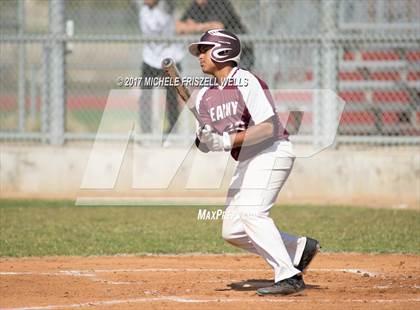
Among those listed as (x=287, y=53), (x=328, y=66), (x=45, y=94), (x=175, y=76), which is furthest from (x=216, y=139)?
(x=287, y=53)

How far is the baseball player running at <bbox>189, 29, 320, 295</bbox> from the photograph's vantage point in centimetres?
691

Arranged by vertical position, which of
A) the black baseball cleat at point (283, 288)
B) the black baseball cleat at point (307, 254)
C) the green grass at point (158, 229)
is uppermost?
the black baseball cleat at point (307, 254)

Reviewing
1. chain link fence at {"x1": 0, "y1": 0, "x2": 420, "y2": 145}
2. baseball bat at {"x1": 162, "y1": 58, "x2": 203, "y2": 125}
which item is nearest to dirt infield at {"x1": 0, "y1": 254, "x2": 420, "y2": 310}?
baseball bat at {"x1": 162, "y1": 58, "x2": 203, "y2": 125}

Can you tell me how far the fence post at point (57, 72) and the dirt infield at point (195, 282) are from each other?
5.04m

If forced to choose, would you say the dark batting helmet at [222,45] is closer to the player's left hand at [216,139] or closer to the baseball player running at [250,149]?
the baseball player running at [250,149]

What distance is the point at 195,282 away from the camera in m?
7.59

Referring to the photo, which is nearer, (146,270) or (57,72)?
(146,270)

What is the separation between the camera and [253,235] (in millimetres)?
6949

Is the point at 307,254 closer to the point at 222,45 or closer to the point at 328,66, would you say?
the point at 222,45

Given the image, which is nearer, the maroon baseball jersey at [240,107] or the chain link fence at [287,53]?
the maroon baseball jersey at [240,107]

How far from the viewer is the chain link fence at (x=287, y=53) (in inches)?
528

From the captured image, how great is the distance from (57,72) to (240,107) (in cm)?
733

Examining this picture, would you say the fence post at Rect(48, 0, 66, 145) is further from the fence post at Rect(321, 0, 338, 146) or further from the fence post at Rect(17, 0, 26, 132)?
the fence post at Rect(321, 0, 338, 146)

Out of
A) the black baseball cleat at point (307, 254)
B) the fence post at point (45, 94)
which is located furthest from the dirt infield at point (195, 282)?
the fence post at point (45, 94)
